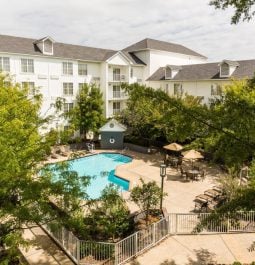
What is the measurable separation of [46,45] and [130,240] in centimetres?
2854

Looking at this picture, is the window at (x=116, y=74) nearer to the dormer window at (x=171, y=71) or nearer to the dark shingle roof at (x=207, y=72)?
the dark shingle roof at (x=207, y=72)

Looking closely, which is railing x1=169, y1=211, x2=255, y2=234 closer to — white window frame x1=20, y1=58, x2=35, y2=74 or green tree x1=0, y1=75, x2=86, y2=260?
green tree x1=0, y1=75, x2=86, y2=260

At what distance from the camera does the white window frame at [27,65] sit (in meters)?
32.4

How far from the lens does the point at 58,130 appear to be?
10172 millimetres

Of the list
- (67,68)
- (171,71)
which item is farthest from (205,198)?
(171,71)

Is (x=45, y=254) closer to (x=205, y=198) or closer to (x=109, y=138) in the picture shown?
(x=205, y=198)

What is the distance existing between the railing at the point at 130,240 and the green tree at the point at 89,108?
22172 millimetres

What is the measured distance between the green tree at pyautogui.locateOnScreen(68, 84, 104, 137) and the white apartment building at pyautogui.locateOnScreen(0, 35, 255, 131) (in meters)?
1.90

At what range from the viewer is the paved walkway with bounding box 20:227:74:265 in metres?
12.7

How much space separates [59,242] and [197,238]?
6.93 metres

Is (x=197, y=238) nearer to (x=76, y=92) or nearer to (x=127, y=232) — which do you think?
(x=127, y=232)

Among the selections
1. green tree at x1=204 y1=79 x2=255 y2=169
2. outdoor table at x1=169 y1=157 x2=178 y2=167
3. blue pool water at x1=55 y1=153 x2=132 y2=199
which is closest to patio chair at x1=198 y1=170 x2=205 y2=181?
outdoor table at x1=169 y1=157 x2=178 y2=167

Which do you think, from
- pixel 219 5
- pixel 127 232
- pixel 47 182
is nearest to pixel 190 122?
pixel 219 5

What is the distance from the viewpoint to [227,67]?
115 ft
